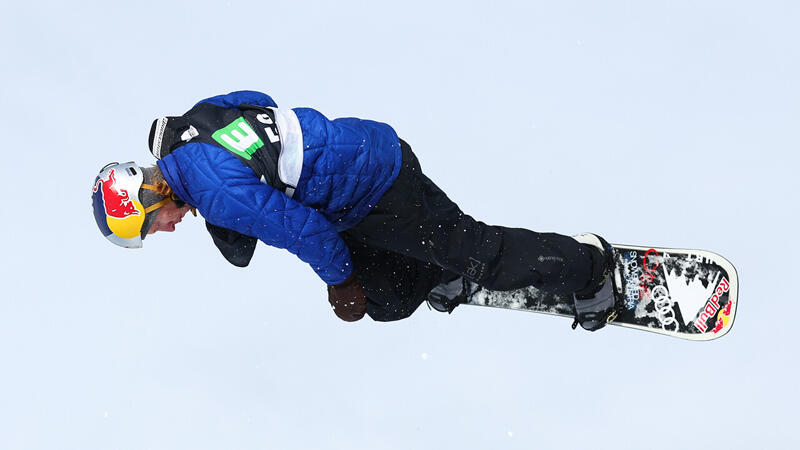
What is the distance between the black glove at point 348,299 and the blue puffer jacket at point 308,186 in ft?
0.34

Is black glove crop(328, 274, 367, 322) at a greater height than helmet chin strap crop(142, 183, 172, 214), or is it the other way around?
helmet chin strap crop(142, 183, 172, 214)

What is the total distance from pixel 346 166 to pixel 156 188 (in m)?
0.81

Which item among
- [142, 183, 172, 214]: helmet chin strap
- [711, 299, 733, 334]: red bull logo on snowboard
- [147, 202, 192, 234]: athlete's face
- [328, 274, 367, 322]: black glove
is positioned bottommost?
[328, 274, 367, 322]: black glove

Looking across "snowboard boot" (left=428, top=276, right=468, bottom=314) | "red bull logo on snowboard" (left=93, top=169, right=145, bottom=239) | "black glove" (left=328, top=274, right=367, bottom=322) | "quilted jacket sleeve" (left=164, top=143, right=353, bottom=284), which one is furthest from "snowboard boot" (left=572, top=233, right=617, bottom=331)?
"red bull logo on snowboard" (left=93, top=169, right=145, bottom=239)

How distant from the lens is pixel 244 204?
12.4 feet

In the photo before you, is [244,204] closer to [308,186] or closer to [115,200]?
[308,186]

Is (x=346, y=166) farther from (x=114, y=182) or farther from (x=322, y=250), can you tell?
(x=114, y=182)

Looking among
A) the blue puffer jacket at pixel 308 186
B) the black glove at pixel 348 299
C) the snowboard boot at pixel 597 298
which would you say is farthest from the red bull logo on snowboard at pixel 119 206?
the snowboard boot at pixel 597 298

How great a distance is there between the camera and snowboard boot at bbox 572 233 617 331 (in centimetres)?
479

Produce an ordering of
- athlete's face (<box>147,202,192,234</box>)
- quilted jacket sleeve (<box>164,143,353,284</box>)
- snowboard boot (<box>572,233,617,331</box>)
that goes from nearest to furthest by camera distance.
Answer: quilted jacket sleeve (<box>164,143,353,284</box>) → athlete's face (<box>147,202,192,234</box>) → snowboard boot (<box>572,233,617,331</box>)

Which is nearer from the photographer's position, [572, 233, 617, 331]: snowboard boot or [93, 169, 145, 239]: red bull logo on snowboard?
[93, 169, 145, 239]: red bull logo on snowboard

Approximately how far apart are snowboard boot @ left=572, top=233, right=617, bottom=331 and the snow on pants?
19 centimetres

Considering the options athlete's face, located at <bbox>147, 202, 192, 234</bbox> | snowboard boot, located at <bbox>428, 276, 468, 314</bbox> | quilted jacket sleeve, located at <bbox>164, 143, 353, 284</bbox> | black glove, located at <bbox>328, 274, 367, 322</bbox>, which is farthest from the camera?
snowboard boot, located at <bbox>428, 276, 468, 314</bbox>

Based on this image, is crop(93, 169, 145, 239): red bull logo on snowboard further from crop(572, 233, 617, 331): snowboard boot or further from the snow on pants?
crop(572, 233, 617, 331): snowboard boot
